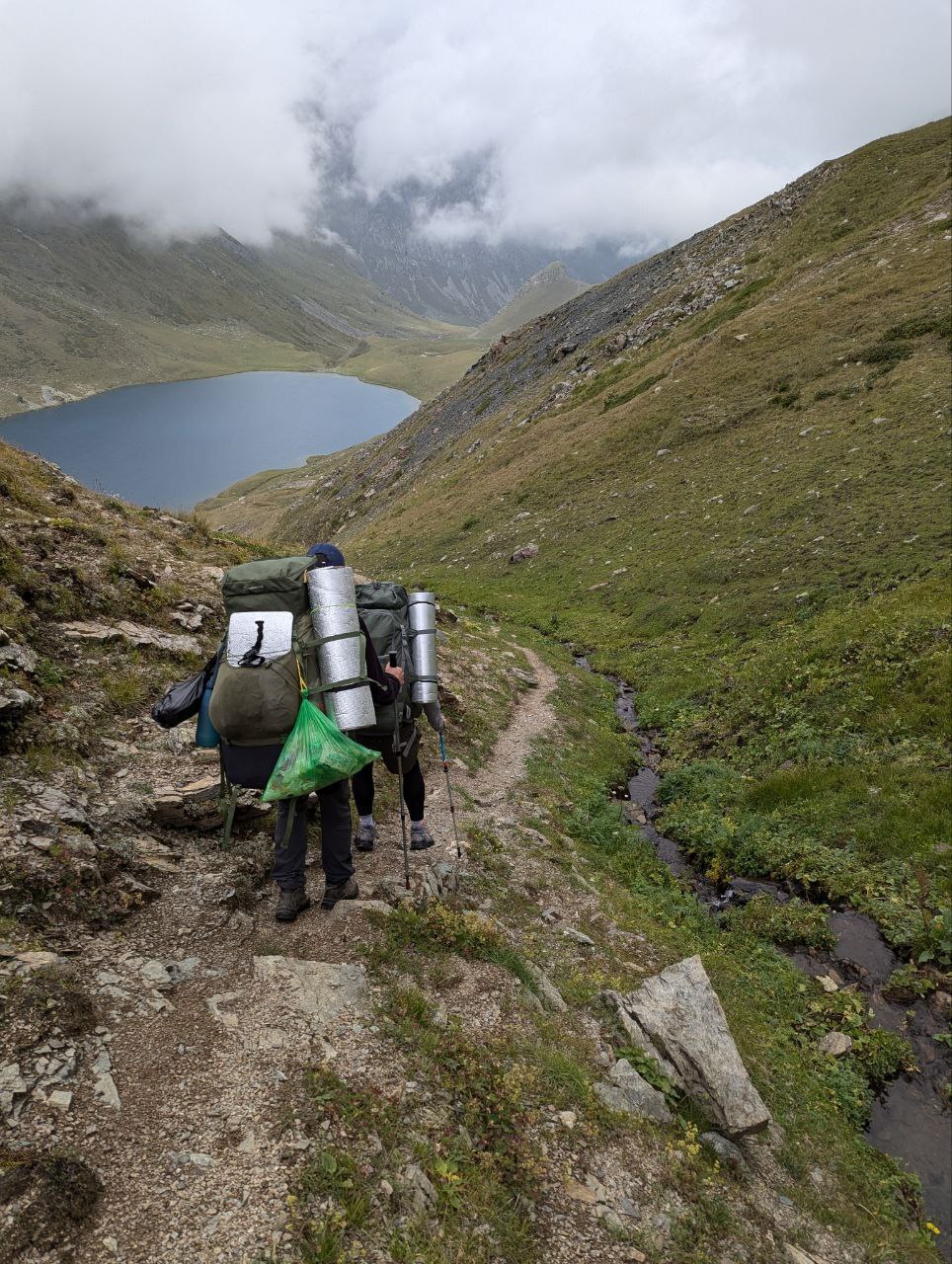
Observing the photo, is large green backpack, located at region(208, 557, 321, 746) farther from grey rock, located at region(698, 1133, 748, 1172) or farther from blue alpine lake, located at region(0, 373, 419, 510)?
blue alpine lake, located at region(0, 373, 419, 510)

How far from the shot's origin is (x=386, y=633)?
7.78 m

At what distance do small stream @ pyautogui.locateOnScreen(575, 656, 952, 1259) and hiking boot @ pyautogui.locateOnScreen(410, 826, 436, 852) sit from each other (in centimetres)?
538

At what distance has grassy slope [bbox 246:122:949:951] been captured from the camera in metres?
12.0

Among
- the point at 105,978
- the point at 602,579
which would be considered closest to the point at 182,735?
the point at 105,978

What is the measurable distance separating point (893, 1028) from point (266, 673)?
9460 millimetres

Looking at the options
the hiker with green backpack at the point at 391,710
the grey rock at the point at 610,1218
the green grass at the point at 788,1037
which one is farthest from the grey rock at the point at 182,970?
the green grass at the point at 788,1037

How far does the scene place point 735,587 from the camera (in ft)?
74.5

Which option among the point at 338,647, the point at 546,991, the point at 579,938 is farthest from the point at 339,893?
the point at 579,938

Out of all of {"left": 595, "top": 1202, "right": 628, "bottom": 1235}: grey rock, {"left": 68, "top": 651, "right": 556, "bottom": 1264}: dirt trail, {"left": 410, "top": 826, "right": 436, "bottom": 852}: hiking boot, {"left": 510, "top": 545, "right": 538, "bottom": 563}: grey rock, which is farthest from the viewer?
{"left": 510, "top": 545, "right": 538, "bottom": 563}: grey rock

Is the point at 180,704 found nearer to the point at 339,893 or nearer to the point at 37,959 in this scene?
the point at 37,959

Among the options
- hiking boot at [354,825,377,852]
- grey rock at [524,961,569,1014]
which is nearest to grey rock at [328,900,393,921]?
hiking boot at [354,825,377,852]

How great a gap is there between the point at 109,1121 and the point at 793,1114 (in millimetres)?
7064

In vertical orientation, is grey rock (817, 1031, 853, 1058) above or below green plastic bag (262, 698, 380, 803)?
below

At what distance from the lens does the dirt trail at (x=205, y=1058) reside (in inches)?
152
